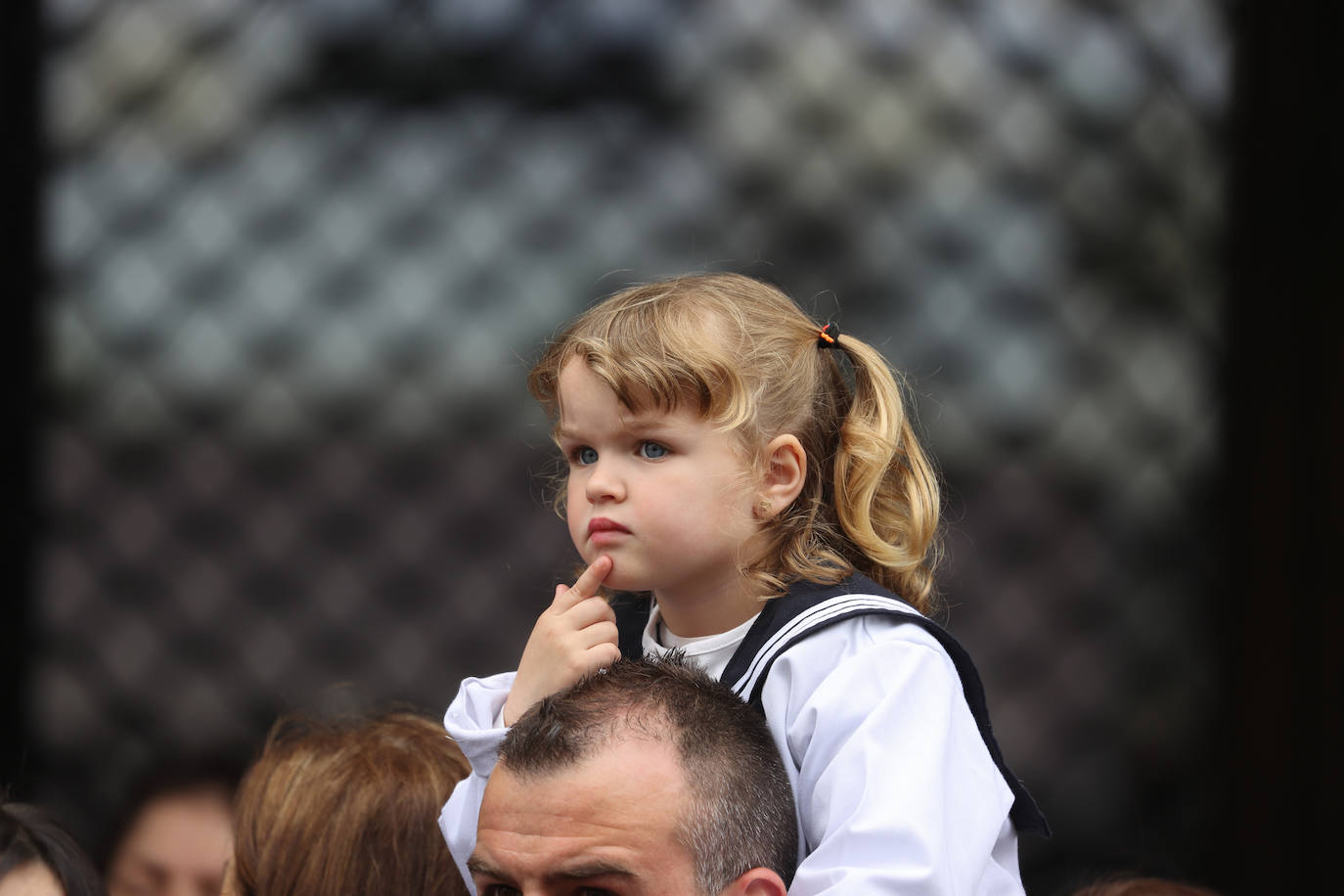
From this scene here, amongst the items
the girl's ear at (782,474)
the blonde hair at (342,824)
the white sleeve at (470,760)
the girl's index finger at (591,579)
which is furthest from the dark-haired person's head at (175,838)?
the girl's ear at (782,474)

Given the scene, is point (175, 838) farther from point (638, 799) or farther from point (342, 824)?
point (638, 799)

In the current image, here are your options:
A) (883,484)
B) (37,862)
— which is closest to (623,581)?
(883,484)

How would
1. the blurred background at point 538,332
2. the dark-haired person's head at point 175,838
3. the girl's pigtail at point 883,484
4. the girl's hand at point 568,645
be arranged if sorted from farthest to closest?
the blurred background at point 538,332 < the dark-haired person's head at point 175,838 < the girl's pigtail at point 883,484 < the girl's hand at point 568,645

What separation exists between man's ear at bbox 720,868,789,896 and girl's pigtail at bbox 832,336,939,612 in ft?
1.02

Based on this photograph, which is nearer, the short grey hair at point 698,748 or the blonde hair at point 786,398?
the short grey hair at point 698,748

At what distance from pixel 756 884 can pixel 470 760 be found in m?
0.25

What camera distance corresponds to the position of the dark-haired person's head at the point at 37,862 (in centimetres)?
95

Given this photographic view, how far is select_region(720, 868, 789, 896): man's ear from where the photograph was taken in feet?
2.70

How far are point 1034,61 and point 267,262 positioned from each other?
3.76 ft

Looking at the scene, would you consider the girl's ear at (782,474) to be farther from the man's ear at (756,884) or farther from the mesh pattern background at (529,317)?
the mesh pattern background at (529,317)

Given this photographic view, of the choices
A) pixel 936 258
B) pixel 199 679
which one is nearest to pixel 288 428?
pixel 199 679

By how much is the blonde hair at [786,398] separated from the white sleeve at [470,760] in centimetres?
21

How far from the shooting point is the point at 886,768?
0.87m

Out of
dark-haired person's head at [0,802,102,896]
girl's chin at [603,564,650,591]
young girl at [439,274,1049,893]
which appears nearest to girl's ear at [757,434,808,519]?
young girl at [439,274,1049,893]
